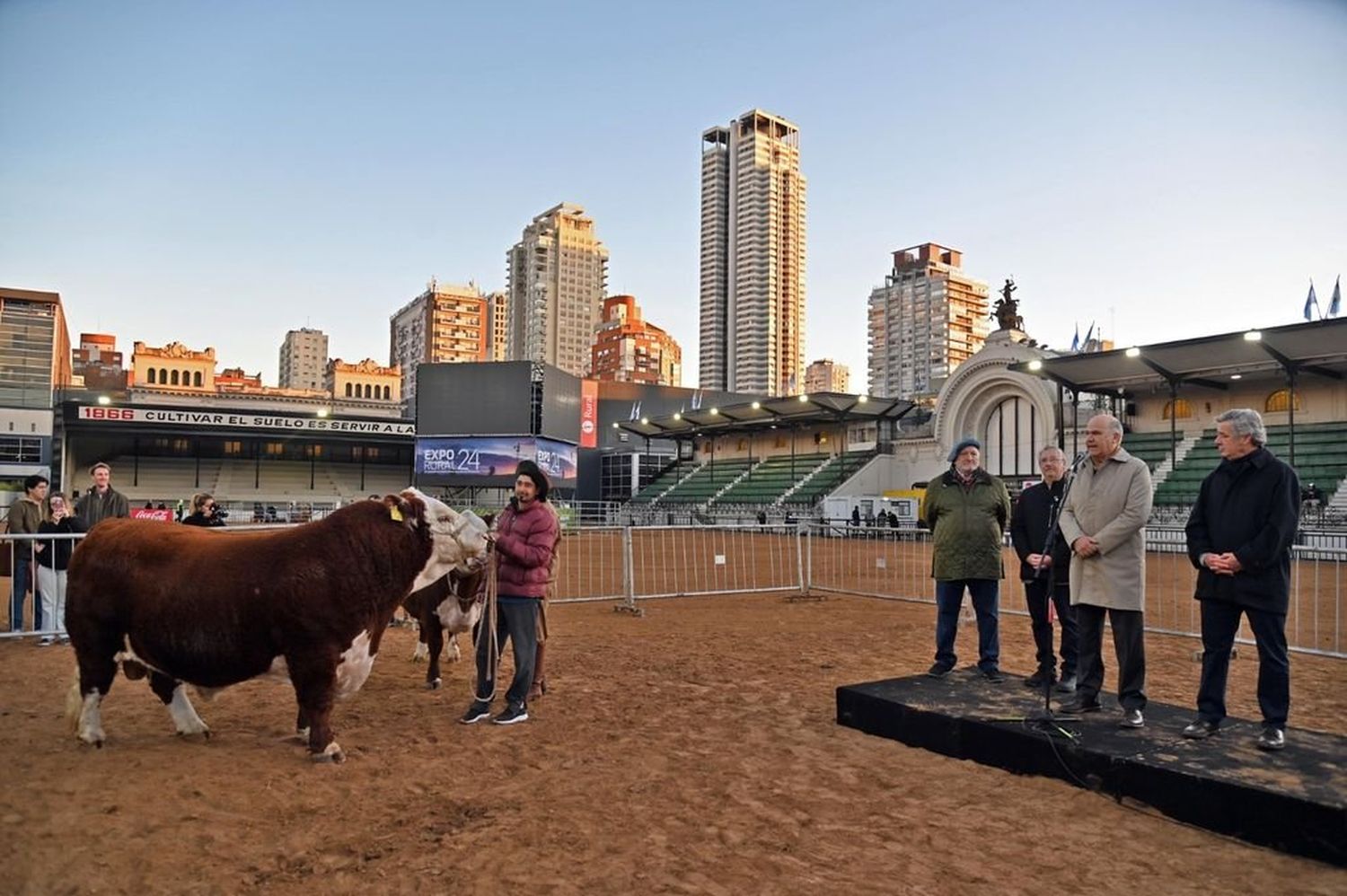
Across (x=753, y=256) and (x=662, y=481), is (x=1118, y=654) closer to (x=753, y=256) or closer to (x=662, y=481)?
(x=662, y=481)

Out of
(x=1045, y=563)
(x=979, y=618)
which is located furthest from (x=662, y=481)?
(x=1045, y=563)

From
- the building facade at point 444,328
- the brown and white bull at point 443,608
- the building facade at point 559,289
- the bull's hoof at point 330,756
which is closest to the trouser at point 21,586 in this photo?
the brown and white bull at point 443,608

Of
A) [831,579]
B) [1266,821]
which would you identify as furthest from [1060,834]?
[831,579]

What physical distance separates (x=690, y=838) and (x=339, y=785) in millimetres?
2053

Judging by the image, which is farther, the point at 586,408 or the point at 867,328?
the point at 867,328

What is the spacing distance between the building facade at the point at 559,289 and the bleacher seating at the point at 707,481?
107 meters

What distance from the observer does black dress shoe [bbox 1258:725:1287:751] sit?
13.4ft

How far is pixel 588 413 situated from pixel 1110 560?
51.1 meters

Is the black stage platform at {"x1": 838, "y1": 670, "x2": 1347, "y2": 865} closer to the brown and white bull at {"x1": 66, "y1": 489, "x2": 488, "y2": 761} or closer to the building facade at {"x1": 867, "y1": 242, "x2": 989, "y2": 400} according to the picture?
the brown and white bull at {"x1": 66, "y1": 489, "x2": 488, "y2": 761}

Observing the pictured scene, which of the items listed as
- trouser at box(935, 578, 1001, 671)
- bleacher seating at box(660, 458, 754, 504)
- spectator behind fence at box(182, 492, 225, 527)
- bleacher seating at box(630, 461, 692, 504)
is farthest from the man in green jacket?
bleacher seating at box(630, 461, 692, 504)

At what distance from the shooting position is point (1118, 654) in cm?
482

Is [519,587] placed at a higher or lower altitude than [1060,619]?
higher

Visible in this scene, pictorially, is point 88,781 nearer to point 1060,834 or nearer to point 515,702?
point 515,702

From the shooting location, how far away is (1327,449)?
87.1 ft
